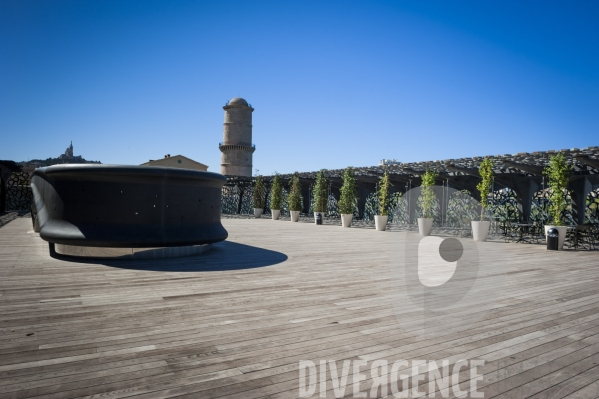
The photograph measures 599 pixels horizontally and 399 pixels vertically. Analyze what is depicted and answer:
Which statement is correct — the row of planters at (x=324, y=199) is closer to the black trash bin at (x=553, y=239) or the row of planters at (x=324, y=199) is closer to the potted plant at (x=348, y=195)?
the potted plant at (x=348, y=195)

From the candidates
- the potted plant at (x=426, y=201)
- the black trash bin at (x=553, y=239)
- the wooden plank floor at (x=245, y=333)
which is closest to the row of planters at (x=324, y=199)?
the potted plant at (x=426, y=201)

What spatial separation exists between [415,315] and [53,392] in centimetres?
309

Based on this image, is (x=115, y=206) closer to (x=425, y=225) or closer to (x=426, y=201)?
(x=425, y=225)

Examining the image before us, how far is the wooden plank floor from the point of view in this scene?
2.35 m

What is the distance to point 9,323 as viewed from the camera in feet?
10.8

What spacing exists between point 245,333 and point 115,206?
4.76 metres

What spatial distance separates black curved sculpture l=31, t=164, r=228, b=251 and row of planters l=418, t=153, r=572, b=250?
10066mm

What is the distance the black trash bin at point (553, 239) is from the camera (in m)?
10.8

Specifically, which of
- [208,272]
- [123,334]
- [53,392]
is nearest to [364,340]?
[123,334]

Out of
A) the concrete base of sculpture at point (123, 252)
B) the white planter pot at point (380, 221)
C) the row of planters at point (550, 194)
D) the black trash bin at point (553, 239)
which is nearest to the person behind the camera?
the concrete base of sculpture at point (123, 252)

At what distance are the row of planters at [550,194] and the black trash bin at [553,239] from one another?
19 centimetres

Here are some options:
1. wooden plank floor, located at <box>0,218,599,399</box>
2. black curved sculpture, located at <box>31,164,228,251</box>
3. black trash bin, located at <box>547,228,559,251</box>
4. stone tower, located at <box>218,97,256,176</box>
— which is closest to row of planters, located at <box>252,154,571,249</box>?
black trash bin, located at <box>547,228,559,251</box>

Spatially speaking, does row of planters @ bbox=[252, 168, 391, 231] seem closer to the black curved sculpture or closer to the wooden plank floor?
the black curved sculpture

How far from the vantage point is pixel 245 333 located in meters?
3.23
